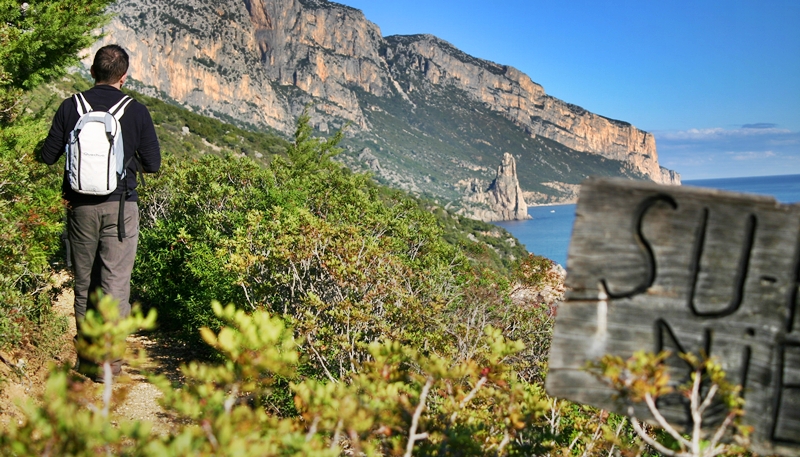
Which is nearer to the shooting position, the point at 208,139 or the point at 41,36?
the point at 41,36

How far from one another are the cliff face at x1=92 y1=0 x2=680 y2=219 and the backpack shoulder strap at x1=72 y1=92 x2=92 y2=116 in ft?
258

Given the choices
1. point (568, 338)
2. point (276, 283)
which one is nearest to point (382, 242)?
point (276, 283)

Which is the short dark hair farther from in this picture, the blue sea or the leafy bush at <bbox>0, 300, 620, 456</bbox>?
the blue sea

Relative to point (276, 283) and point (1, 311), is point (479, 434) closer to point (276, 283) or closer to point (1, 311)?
point (1, 311)

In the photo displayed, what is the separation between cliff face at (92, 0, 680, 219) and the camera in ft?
337

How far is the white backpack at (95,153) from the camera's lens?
2.92 m

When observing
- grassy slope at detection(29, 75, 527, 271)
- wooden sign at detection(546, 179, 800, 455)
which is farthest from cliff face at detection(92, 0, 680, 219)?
wooden sign at detection(546, 179, 800, 455)

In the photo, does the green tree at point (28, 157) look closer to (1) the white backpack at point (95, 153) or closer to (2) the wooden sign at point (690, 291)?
(1) the white backpack at point (95, 153)

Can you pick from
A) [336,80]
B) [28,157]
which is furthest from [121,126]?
[336,80]

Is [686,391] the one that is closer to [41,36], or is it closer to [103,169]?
[103,169]

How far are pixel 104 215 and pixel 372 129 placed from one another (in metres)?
133

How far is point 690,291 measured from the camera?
1.47 metres

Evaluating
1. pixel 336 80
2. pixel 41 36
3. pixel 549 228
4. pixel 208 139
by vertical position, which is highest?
pixel 336 80

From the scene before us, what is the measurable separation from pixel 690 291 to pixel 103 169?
8.96 ft
